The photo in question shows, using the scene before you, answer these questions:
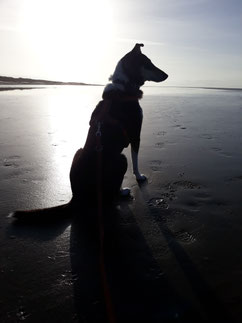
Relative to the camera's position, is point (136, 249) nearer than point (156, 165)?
Yes

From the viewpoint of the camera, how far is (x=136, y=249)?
264 centimetres

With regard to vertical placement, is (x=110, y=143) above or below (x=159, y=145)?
above

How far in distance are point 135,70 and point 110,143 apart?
145 cm

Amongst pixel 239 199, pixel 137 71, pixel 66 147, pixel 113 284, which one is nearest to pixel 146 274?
pixel 113 284

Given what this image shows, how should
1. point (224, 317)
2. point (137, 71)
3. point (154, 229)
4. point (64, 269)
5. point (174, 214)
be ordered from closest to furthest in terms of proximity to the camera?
point (224, 317), point (64, 269), point (154, 229), point (174, 214), point (137, 71)

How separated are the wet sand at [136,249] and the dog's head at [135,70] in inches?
57.8

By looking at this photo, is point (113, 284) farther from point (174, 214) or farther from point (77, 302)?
point (174, 214)

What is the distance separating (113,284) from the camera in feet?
7.17

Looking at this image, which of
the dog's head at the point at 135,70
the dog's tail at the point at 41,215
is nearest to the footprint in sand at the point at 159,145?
the dog's head at the point at 135,70

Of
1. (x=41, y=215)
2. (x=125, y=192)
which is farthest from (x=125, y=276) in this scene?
(x=125, y=192)

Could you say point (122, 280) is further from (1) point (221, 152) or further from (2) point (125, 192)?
(1) point (221, 152)

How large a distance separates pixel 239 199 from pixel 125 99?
1983 millimetres

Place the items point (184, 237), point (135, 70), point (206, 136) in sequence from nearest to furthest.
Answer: point (184, 237)
point (135, 70)
point (206, 136)

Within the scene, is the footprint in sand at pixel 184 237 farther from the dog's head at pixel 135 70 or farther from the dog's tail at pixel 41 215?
the dog's head at pixel 135 70
